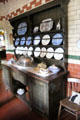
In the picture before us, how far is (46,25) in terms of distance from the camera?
7.00 feet

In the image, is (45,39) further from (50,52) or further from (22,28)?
(22,28)

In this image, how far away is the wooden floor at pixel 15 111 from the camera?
192 cm

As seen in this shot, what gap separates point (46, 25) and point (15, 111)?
1.94m

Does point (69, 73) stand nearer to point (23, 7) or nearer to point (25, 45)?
point (25, 45)

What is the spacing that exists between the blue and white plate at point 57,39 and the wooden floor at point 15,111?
144 cm

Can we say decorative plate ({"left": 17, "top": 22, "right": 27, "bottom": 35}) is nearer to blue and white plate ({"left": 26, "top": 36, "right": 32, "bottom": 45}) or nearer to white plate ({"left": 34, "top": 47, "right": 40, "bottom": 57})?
blue and white plate ({"left": 26, "top": 36, "right": 32, "bottom": 45})

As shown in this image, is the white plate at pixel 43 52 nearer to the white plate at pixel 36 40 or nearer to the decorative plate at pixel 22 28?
the white plate at pixel 36 40

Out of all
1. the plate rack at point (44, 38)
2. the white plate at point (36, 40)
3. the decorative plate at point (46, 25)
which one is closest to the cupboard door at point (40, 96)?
the plate rack at point (44, 38)

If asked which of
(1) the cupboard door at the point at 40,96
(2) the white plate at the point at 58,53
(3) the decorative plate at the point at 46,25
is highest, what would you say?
(3) the decorative plate at the point at 46,25

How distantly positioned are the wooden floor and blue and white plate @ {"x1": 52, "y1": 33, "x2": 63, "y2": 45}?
144cm

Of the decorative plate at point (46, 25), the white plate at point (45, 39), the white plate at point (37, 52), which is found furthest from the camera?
the white plate at point (37, 52)

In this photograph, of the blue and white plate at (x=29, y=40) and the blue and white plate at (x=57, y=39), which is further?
the blue and white plate at (x=29, y=40)

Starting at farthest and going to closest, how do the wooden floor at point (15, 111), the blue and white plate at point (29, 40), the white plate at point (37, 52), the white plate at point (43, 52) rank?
the blue and white plate at point (29, 40)
the white plate at point (37, 52)
the white plate at point (43, 52)
the wooden floor at point (15, 111)

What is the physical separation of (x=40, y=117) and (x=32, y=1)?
8.61ft
